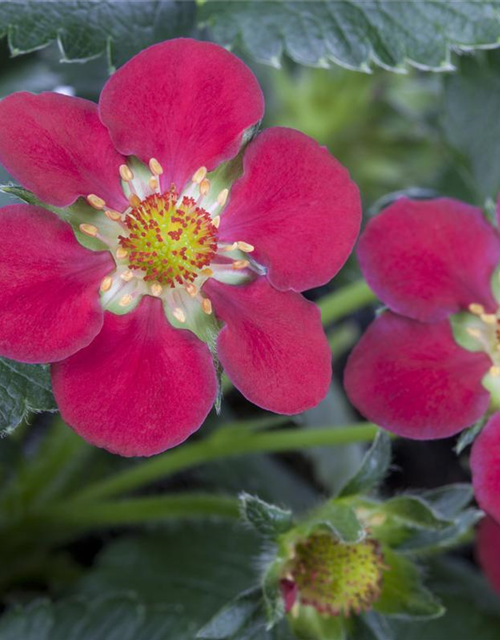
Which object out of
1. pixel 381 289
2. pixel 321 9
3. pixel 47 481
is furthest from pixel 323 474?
pixel 321 9

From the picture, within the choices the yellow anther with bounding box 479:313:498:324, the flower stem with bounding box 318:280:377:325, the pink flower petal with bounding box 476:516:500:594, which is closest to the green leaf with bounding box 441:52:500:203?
the flower stem with bounding box 318:280:377:325

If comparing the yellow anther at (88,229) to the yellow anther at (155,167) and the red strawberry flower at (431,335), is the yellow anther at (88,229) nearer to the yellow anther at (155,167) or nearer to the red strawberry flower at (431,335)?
the yellow anther at (155,167)

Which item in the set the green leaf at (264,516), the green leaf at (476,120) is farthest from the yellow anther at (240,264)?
the green leaf at (476,120)

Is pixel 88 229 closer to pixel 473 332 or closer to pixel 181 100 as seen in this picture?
pixel 181 100

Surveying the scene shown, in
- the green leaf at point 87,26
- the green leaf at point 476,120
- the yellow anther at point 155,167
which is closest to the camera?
the yellow anther at point 155,167

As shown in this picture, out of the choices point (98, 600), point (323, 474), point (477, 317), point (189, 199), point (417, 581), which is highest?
point (189, 199)

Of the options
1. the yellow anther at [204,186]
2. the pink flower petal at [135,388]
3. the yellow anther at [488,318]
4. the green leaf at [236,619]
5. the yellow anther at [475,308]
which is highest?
the yellow anther at [204,186]

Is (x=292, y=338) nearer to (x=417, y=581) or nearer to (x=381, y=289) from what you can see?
(x=381, y=289)
